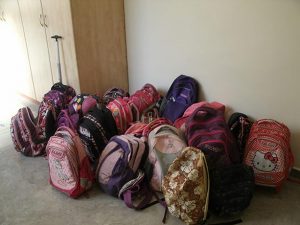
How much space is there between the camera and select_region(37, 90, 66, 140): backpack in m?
2.14

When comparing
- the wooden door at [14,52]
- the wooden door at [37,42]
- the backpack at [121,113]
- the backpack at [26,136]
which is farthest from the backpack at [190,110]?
the wooden door at [14,52]

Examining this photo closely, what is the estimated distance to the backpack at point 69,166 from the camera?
5.46 ft

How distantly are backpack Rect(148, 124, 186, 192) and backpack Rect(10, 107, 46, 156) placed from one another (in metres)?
0.98

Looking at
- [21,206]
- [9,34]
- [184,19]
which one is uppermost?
[184,19]

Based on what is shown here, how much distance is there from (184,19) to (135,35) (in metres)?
0.56

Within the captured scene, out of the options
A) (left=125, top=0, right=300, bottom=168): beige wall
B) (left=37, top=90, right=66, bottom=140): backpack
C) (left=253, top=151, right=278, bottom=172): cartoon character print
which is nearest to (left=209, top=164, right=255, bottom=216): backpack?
(left=253, top=151, right=278, bottom=172): cartoon character print

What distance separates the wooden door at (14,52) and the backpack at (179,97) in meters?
1.72

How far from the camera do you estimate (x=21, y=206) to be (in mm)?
1641

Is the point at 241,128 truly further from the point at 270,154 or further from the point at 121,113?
the point at 121,113

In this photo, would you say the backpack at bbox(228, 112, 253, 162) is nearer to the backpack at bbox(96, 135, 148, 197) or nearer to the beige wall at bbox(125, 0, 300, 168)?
the beige wall at bbox(125, 0, 300, 168)

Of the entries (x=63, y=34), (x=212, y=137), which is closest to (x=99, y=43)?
(x=63, y=34)

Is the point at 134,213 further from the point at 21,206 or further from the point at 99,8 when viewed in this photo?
the point at 99,8

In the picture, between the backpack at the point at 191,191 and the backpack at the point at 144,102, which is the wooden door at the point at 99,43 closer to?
the backpack at the point at 144,102

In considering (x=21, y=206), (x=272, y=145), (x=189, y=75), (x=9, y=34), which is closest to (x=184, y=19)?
(x=189, y=75)
